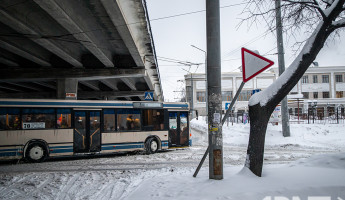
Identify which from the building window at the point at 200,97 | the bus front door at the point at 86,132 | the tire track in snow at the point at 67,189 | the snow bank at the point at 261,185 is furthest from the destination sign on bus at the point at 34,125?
the building window at the point at 200,97

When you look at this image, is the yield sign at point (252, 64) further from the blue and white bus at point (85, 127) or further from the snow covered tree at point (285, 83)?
the blue and white bus at point (85, 127)

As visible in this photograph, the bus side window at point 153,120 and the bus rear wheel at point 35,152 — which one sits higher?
the bus side window at point 153,120

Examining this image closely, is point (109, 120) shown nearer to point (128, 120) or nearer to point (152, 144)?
point (128, 120)

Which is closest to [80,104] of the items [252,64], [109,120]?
[109,120]

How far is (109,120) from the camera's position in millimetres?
13922

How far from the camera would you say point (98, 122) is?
1364 centimetres

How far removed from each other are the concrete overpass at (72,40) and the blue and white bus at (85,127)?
3191mm

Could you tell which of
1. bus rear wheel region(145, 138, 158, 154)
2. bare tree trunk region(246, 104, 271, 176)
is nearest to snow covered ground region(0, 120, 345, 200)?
bare tree trunk region(246, 104, 271, 176)

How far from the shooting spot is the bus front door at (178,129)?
616 inches

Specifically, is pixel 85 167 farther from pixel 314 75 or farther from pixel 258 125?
pixel 314 75

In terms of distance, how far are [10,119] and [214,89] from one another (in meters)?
9.88

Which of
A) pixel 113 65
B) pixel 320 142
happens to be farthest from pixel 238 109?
pixel 113 65

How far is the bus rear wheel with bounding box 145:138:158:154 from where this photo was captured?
1465cm

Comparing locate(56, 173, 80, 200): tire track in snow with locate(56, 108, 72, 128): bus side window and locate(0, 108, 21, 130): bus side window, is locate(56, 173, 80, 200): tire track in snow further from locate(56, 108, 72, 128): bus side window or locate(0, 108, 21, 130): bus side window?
locate(0, 108, 21, 130): bus side window
